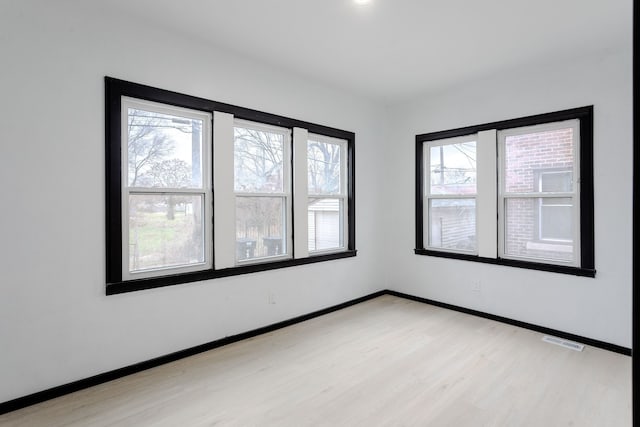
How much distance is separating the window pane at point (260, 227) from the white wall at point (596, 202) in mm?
1917

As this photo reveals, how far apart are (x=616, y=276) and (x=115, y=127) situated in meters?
4.42

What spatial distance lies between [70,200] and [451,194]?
12.9 feet

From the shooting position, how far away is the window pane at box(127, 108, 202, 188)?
9.00 feet

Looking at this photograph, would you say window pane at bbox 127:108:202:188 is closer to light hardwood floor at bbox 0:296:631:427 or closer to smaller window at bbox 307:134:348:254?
smaller window at bbox 307:134:348:254

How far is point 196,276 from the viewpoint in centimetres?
300

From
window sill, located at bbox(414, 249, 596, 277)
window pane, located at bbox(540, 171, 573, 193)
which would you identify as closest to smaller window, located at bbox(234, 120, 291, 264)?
window sill, located at bbox(414, 249, 596, 277)

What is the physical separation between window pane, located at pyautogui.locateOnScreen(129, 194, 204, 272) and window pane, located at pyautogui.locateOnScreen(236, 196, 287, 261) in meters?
0.41

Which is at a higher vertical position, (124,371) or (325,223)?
(325,223)

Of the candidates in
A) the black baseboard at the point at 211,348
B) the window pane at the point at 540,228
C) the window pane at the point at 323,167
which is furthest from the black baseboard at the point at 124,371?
the window pane at the point at 540,228

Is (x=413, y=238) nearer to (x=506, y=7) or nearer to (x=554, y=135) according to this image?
(x=554, y=135)

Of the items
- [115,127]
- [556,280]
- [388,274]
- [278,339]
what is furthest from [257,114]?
[556,280]

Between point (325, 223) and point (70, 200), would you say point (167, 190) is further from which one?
point (325, 223)

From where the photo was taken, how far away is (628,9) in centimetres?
246

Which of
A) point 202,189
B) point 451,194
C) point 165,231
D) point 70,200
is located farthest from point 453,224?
point 70,200
